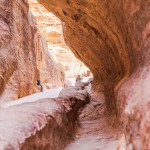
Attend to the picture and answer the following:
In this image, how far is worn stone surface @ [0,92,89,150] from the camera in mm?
2592

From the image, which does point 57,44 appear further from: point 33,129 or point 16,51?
point 33,129

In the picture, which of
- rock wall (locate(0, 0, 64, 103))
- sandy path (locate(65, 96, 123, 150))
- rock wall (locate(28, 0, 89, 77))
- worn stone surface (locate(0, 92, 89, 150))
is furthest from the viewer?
rock wall (locate(28, 0, 89, 77))

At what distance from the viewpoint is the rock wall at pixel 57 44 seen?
33.9 meters

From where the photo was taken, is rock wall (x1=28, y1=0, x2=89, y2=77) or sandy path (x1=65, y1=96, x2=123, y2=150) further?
rock wall (x1=28, y1=0, x2=89, y2=77)

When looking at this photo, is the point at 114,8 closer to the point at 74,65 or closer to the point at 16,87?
the point at 16,87

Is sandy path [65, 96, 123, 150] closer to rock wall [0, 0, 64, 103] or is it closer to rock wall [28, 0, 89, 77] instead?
rock wall [0, 0, 64, 103]

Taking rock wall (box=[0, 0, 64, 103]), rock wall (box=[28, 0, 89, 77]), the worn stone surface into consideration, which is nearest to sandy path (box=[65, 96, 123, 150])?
the worn stone surface

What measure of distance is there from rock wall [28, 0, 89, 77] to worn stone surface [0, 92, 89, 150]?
29.2 m

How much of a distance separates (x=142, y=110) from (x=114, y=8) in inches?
79.6

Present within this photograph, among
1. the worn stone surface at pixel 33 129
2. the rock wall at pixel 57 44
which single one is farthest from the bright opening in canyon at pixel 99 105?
the rock wall at pixel 57 44

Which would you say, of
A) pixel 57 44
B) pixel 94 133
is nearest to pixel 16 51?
pixel 94 133

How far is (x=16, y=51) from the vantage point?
479 inches

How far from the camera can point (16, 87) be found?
39.2 feet

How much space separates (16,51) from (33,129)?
9.60m
